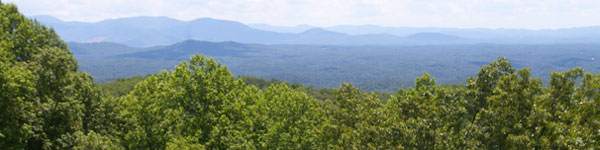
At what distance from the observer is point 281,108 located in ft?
92.4

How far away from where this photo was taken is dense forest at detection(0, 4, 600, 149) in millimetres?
15016

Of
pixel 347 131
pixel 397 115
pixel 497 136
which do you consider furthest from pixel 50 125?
pixel 497 136

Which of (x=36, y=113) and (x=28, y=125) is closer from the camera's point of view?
(x=28, y=125)

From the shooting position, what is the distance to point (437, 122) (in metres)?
15.9

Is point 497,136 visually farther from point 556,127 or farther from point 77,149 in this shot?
point 77,149

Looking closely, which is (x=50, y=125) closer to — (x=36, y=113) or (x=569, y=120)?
(x=36, y=113)

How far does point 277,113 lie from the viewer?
28.0 meters

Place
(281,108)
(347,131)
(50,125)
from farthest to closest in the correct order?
(281,108), (347,131), (50,125)

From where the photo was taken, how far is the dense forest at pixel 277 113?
15016 millimetres

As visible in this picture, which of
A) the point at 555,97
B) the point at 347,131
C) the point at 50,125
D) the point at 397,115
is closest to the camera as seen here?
the point at 555,97

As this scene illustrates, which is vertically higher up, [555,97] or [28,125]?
[555,97]

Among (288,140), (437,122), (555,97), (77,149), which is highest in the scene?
(555,97)

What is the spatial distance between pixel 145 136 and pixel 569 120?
68.7 ft

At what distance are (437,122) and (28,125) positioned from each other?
17.1 meters
